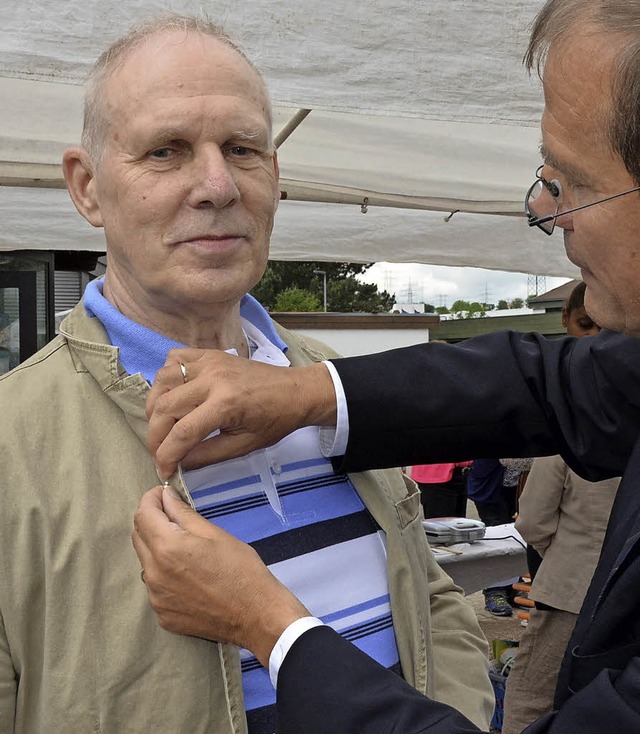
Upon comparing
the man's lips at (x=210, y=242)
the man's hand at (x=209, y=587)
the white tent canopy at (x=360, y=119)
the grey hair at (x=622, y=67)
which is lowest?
the man's hand at (x=209, y=587)

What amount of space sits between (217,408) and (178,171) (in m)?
0.47

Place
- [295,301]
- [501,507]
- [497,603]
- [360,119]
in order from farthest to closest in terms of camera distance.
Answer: [295,301] → [501,507] → [497,603] → [360,119]

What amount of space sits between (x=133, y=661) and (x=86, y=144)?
99 centimetres

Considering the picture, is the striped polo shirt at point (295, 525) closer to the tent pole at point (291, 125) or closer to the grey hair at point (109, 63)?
the grey hair at point (109, 63)

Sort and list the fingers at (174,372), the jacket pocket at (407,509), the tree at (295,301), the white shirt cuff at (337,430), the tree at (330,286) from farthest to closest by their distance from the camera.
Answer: the tree at (330,286), the tree at (295,301), the jacket pocket at (407,509), the white shirt cuff at (337,430), the fingers at (174,372)

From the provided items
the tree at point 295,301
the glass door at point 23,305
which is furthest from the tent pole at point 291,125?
the tree at point 295,301

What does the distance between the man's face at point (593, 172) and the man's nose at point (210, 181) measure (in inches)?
23.2

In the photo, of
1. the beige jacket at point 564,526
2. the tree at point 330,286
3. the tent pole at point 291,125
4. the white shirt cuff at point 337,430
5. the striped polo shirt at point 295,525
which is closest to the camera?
the striped polo shirt at point 295,525

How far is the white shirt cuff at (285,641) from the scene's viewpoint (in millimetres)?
1285

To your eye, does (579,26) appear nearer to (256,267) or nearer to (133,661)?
(256,267)

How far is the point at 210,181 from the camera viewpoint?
1.51m

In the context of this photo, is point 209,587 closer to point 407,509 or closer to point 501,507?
point 407,509

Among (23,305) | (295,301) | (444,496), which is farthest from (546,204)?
(295,301)

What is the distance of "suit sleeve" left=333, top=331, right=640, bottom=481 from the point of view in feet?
5.69
